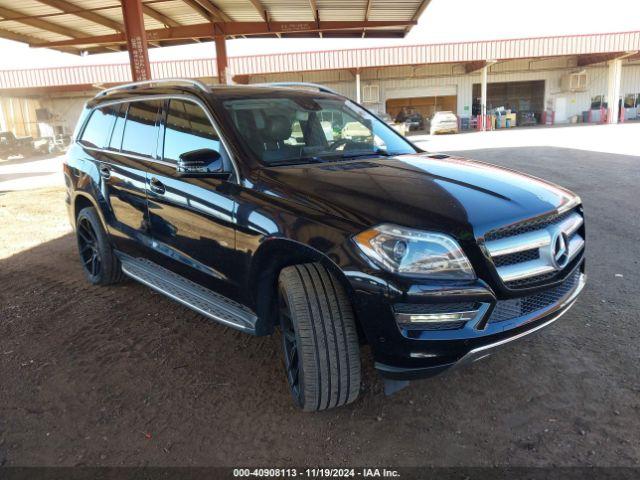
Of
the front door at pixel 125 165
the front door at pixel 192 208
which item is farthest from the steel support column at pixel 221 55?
the front door at pixel 192 208

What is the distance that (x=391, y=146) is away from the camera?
12.0ft

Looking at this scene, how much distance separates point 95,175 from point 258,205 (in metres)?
2.37

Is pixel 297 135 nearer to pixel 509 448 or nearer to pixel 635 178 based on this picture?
pixel 509 448

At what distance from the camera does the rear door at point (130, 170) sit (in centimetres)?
372

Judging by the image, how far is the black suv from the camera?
88.0 inches

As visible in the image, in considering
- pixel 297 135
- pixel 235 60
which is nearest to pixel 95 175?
pixel 297 135

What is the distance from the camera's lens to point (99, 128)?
4.61 metres

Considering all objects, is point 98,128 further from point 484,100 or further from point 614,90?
point 614,90

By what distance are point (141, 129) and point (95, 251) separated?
4.85 ft

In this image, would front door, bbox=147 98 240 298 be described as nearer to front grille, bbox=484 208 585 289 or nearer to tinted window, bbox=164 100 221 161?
tinted window, bbox=164 100 221 161

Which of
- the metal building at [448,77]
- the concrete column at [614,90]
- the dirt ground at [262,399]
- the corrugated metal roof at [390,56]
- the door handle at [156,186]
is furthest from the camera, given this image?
the concrete column at [614,90]

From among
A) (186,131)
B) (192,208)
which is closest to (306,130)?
(186,131)

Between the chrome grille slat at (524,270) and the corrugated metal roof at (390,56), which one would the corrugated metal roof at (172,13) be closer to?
the chrome grille slat at (524,270)

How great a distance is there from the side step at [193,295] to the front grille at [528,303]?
52.9 inches
